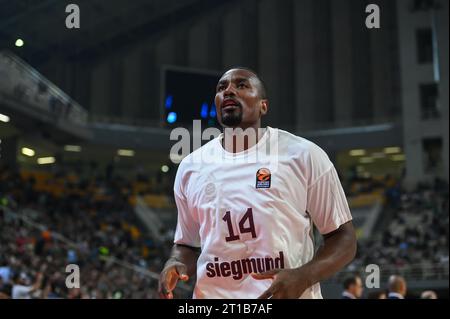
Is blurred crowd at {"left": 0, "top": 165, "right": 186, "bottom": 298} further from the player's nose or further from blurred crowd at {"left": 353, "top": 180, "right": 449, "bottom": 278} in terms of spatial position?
blurred crowd at {"left": 353, "top": 180, "right": 449, "bottom": 278}

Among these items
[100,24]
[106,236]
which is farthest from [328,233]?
[100,24]

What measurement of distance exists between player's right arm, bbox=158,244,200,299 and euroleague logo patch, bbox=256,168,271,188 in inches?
18.8

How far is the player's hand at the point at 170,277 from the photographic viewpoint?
256 cm

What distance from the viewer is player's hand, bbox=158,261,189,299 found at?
256 cm

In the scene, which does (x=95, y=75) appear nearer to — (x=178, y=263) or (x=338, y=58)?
(x=338, y=58)

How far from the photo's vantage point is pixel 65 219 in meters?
22.3

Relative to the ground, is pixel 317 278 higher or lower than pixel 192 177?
lower

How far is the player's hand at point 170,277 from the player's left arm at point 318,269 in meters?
0.38

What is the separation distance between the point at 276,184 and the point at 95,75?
33.4 meters

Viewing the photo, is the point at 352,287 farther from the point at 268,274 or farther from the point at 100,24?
the point at 100,24

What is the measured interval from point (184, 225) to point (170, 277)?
37cm

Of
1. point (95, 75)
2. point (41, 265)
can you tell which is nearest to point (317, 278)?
point (41, 265)

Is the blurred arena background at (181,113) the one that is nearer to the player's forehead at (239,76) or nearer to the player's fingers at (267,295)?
the player's forehead at (239,76)

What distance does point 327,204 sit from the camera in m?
2.62
